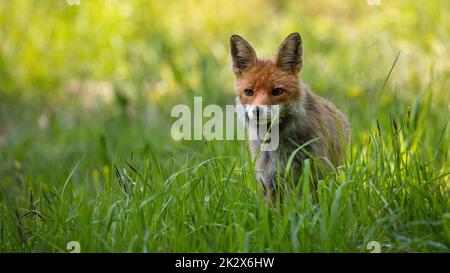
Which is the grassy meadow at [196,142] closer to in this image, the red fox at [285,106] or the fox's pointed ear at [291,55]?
the red fox at [285,106]

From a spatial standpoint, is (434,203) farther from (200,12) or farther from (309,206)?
(200,12)

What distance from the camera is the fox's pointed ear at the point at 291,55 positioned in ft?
17.6

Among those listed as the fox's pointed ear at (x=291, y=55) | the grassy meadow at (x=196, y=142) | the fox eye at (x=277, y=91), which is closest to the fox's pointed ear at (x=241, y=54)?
the fox's pointed ear at (x=291, y=55)

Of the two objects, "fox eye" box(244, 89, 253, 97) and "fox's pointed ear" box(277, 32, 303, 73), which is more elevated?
A: "fox's pointed ear" box(277, 32, 303, 73)

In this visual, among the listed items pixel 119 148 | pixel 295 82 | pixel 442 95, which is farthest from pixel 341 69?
pixel 295 82

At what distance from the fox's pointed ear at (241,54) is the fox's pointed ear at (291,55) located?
25 centimetres

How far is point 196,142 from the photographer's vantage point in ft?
22.4

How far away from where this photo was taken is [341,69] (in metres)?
9.29

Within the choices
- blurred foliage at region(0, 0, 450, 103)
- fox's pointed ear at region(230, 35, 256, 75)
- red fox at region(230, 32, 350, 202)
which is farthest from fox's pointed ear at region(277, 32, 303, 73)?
blurred foliage at region(0, 0, 450, 103)

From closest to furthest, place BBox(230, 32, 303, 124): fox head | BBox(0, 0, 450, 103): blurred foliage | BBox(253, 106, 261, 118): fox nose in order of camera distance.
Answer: BBox(253, 106, 261, 118): fox nose, BBox(230, 32, 303, 124): fox head, BBox(0, 0, 450, 103): blurred foliage

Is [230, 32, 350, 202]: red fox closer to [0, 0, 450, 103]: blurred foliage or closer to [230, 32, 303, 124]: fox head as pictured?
[230, 32, 303, 124]: fox head

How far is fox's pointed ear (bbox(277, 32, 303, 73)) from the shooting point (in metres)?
5.36

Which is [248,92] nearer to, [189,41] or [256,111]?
[256,111]

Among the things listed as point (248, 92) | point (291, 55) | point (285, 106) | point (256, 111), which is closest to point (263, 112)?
point (256, 111)
